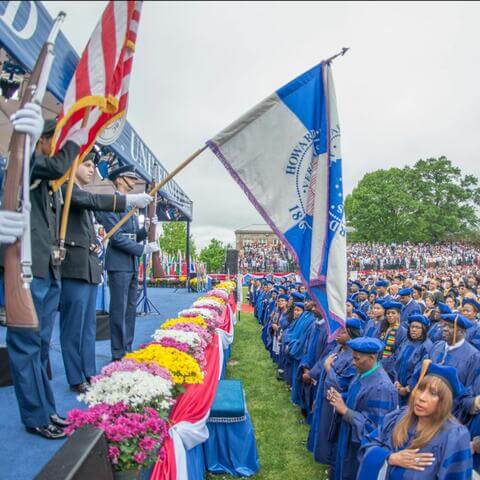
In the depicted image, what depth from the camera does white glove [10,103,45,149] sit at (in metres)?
2.19

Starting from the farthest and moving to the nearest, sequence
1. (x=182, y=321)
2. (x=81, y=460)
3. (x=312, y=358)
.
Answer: (x=312, y=358) < (x=182, y=321) < (x=81, y=460)

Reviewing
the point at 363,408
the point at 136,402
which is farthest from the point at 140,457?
the point at 363,408

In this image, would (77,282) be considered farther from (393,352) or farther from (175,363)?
(393,352)

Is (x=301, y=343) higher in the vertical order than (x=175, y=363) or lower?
lower

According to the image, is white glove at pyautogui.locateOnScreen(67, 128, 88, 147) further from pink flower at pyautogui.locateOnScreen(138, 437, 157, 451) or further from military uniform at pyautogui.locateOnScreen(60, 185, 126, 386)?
pink flower at pyautogui.locateOnScreen(138, 437, 157, 451)

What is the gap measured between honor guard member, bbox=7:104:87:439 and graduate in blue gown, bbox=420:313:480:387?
436 centimetres

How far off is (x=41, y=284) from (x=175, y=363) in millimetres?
1251

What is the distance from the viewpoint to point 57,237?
3166 millimetres

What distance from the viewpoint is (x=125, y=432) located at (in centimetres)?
221

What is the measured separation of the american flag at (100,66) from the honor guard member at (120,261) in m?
2.28

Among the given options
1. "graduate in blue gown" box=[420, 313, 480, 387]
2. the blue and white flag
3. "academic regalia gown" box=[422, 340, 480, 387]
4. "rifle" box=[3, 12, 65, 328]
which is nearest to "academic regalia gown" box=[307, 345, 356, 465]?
"academic regalia gown" box=[422, 340, 480, 387]

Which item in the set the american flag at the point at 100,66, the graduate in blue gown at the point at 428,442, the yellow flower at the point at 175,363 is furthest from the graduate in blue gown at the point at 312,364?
the american flag at the point at 100,66

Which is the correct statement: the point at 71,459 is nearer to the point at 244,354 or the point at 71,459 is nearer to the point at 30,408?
the point at 30,408

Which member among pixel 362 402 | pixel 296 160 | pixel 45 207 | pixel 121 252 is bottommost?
pixel 362 402
